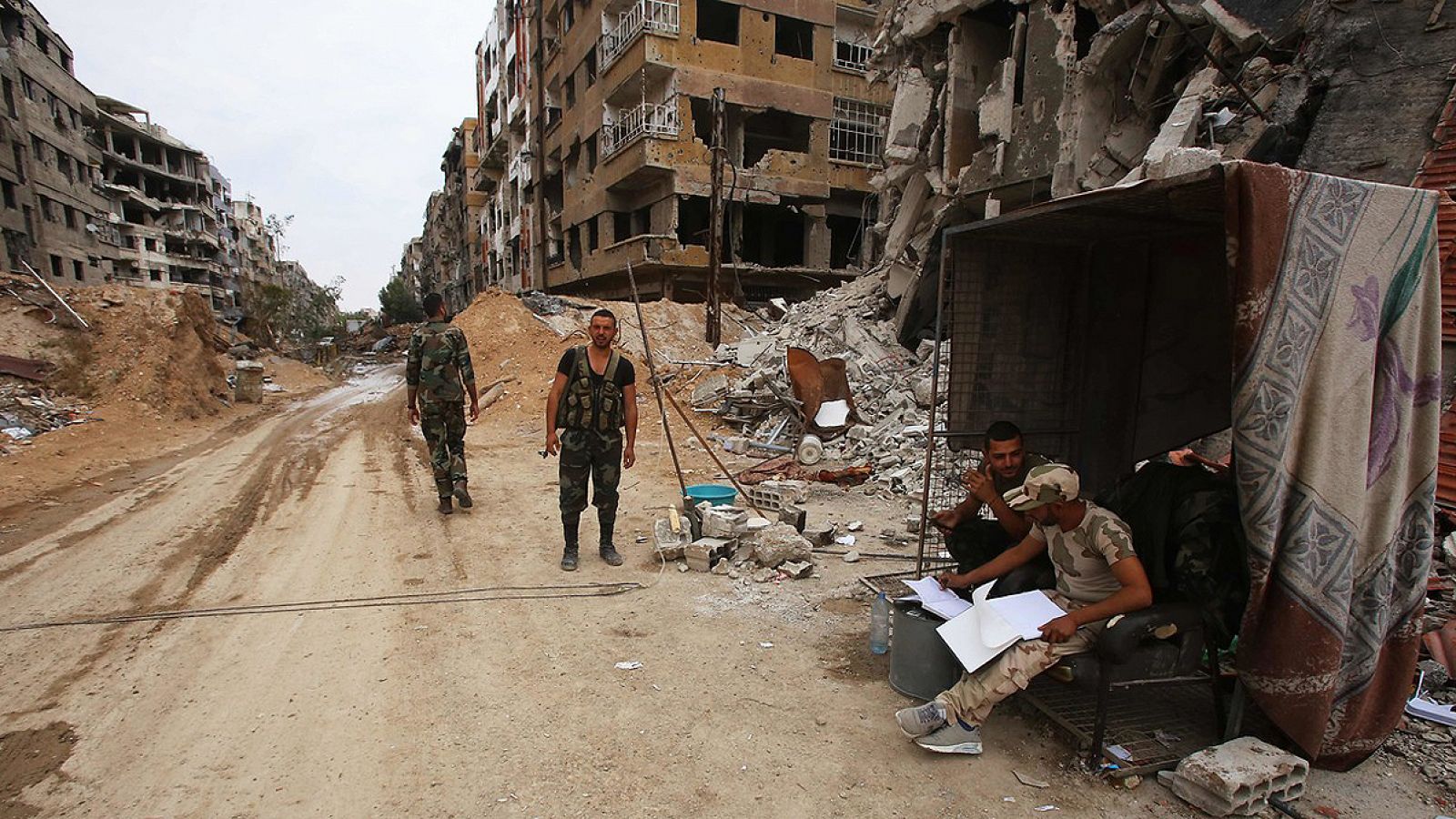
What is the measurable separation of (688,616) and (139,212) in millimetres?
64452

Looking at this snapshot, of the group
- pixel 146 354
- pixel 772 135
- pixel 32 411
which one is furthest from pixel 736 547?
pixel 772 135

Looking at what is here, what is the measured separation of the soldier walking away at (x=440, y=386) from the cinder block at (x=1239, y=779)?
5.69m

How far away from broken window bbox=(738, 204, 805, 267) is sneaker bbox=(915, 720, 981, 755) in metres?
23.5

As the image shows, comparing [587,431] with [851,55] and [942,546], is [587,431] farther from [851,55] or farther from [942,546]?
[851,55]

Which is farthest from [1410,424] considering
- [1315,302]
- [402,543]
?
[402,543]

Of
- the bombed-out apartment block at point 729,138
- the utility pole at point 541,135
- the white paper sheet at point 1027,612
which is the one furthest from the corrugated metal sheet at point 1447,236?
the utility pole at point 541,135

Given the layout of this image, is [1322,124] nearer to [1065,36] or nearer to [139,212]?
[1065,36]

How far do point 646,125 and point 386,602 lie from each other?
67.8 feet

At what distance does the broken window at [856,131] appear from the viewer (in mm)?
24375

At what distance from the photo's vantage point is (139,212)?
49.8m

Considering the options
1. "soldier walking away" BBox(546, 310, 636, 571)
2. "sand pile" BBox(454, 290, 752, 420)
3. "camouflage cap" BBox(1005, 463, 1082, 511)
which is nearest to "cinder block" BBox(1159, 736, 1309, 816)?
"camouflage cap" BBox(1005, 463, 1082, 511)

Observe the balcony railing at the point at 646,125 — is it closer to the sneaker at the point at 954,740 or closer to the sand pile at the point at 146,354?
the sand pile at the point at 146,354

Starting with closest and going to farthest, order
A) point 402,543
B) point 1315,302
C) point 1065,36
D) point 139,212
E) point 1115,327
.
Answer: point 1315,302 → point 1115,327 → point 402,543 → point 1065,36 → point 139,212

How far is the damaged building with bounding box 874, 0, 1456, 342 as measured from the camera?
576cm
